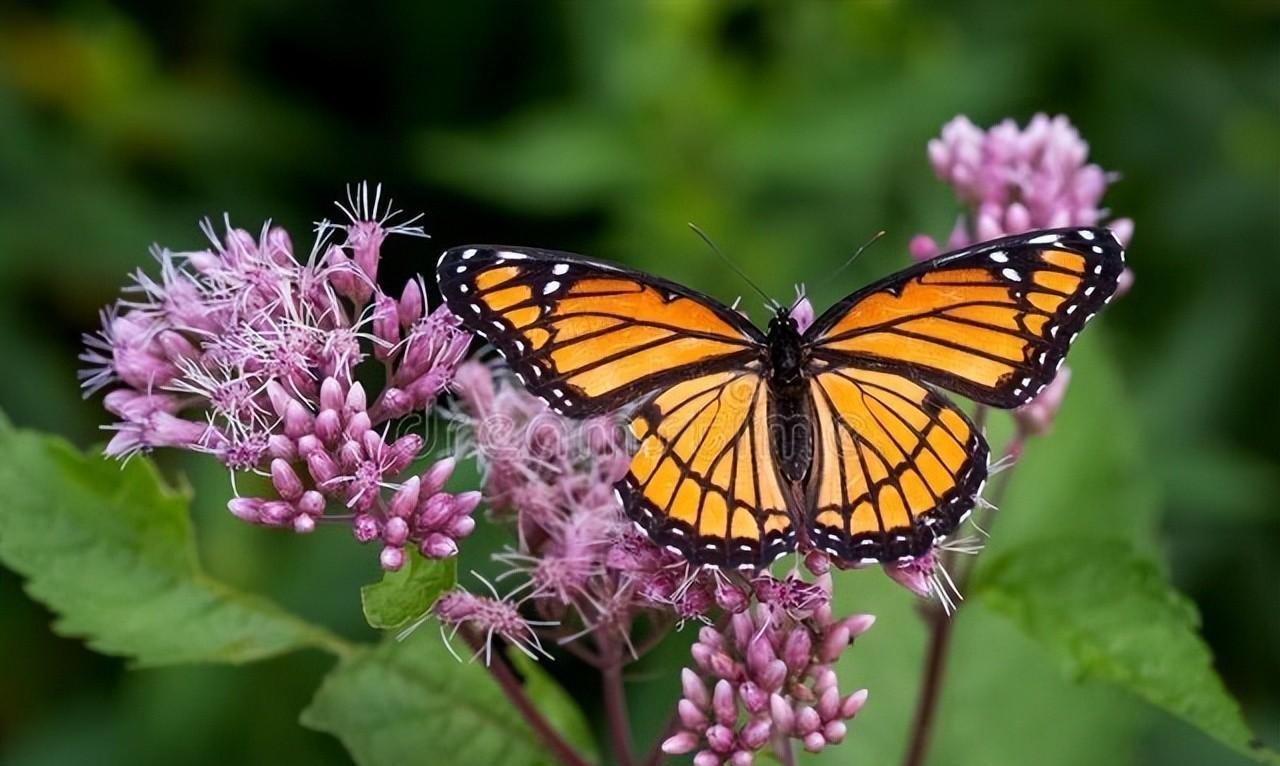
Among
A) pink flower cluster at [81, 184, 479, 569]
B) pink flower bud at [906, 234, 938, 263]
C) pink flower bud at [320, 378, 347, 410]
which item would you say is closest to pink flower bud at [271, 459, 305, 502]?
pink flower cluster at [81, 184, 479, 569]

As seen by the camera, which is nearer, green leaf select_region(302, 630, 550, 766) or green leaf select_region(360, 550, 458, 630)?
green leaf select_region(360, 550, 458, 630)

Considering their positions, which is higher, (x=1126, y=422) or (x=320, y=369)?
(x=1126, y=422)

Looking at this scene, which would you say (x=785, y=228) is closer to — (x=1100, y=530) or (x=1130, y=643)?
(x=1100, y=530)

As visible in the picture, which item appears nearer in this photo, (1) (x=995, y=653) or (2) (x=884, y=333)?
(2) (x=884, y=333)

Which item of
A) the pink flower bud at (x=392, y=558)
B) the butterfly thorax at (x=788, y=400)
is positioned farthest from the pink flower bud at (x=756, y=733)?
the pink flower bud at (x=392, y=558)

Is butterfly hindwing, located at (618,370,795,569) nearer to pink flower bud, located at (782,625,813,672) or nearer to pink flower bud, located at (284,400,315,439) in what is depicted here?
pink flower bud, located at (782,625,813,672)

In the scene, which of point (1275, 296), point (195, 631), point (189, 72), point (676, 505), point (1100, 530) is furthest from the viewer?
point (189, 72)

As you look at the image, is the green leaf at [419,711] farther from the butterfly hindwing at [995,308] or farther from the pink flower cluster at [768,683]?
the butterfly hindwing at [995,308]

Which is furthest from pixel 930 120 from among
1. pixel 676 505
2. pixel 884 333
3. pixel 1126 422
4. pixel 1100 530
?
pixel 676 505

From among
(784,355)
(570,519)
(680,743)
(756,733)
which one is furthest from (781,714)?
(784,355)
